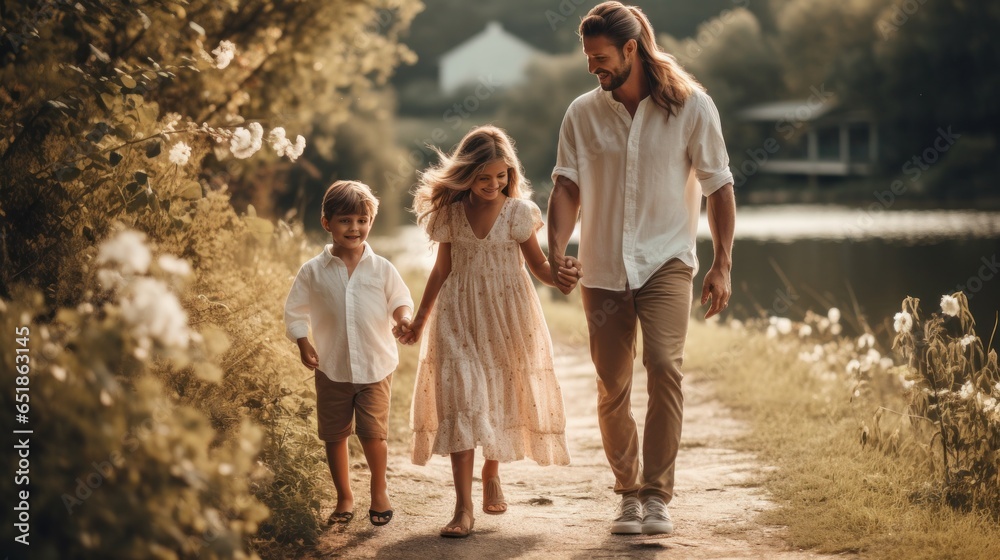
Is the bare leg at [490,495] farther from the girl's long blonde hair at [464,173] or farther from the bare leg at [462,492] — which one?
the girl's long blonde hair at [464,173]

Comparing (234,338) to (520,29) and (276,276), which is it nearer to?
(276,276)

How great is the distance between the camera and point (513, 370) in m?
4.48

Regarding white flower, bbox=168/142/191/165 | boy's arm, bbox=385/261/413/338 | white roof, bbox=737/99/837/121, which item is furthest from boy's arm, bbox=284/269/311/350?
white roof, bbox=737/99/837/121

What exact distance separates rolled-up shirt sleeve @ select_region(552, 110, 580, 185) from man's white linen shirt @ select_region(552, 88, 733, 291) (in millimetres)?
116

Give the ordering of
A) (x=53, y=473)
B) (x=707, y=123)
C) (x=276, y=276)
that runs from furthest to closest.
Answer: (x=276, y=276)
(x=707, y=123)
(x=53, y=473)

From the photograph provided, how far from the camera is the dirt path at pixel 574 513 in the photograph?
13.3 ft

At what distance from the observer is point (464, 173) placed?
445cm

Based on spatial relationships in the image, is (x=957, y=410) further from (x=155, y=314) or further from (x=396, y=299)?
(x=155, y=314)

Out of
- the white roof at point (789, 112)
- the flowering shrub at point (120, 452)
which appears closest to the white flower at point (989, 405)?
the flowering shrub at point (120, 452)

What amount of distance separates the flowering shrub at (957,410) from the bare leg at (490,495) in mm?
1852

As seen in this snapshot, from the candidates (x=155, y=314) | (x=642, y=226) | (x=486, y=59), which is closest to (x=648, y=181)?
(x=642, y=226)

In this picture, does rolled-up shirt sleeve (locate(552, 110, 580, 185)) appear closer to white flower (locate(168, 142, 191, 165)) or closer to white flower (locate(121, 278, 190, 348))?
white flower (locate(168, 142, 191, 165))

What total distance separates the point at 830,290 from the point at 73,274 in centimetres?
Result: 1195

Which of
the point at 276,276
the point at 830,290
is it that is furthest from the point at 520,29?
the point at 276,276
